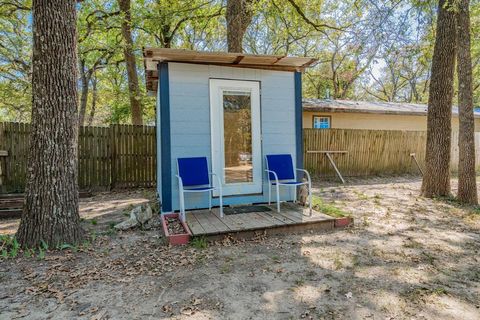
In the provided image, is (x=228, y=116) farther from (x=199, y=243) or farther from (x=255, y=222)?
(x=199, y=243)

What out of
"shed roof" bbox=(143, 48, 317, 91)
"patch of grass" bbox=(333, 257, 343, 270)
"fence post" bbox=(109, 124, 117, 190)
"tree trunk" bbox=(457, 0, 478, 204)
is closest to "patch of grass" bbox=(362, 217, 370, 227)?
"patch of grass" bbox=(333, 257, 343, 270)

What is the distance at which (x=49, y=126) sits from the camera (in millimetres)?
3344

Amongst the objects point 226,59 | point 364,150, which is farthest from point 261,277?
point 364,150

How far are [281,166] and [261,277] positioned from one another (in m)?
2.53

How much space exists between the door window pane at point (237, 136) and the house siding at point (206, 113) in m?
0.26

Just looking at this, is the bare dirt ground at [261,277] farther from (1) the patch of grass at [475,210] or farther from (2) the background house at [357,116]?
(2) the background house at [357,116]

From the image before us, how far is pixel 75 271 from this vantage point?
2.92m

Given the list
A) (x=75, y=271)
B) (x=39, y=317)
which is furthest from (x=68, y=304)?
(x=75, y=271)

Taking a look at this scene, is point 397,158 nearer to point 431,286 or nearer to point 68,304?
point 431,286

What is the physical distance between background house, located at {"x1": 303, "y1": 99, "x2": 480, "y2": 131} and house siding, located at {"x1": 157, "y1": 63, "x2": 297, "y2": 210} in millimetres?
5242

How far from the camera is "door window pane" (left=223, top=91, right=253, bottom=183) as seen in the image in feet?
16.4

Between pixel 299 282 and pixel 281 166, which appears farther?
pixel 281 166

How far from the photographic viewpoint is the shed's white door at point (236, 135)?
4.92 meters

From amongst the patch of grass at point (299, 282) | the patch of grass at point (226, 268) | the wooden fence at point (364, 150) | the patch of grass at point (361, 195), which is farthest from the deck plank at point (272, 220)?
the wooden fence at point (364, 150)
